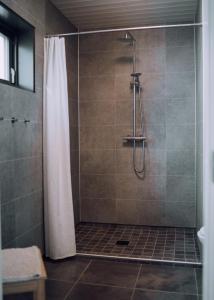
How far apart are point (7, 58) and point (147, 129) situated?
1996mm

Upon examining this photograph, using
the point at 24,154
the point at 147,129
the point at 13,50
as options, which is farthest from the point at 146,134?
the point at 13,50

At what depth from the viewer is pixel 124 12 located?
11.8 feet

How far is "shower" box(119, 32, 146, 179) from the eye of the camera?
4.01 m

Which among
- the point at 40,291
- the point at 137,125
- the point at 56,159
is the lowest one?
the point at 40,291

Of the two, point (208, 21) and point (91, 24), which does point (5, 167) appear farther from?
point (91, 24)

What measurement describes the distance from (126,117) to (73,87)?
802 mm

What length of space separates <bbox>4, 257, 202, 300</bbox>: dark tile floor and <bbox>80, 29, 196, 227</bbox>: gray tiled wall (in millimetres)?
1224

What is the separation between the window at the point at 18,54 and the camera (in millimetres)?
2705

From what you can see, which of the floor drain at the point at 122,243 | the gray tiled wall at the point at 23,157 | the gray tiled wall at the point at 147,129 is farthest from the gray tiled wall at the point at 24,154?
the gray tiled wall at the point at 147,129

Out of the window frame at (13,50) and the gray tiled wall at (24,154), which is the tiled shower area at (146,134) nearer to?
the gray tiled wall at (24,154)

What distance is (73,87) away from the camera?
13.2 ft

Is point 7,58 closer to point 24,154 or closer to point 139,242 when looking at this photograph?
point 24,154

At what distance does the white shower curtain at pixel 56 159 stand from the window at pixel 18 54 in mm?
219

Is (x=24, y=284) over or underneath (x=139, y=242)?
over
